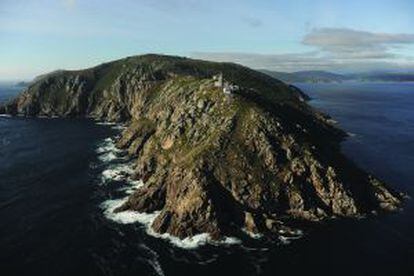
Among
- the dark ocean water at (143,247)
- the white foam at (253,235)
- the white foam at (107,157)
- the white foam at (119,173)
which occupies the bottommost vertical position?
the dark ocean water at (143,247)

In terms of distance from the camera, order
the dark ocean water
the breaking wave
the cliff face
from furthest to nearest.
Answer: the cliff face < the breaking wave < the dark ocean water

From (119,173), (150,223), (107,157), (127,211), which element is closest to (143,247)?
(150,223)

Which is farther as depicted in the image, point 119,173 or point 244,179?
point 119,173

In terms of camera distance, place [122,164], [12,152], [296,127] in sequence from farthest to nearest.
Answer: [12,152], [122,164], [296,127]

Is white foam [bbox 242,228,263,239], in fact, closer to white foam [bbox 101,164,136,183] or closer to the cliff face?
the cliff face

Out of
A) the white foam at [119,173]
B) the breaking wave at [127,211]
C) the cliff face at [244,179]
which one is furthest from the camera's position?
the white foam at [119,173]

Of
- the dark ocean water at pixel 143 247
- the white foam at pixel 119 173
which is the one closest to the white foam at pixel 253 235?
the dark ocean water at pixel 143 247

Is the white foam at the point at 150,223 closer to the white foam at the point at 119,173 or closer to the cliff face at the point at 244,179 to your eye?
the cliff face at the point at 244,179

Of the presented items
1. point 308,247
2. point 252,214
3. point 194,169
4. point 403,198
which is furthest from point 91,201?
point 403,198

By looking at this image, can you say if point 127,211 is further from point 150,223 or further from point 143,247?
point 143,247

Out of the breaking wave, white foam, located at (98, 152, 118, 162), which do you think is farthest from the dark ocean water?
white foam, located at (98, 152, 118, 162)

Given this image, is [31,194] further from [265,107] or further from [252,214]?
[265,107]
